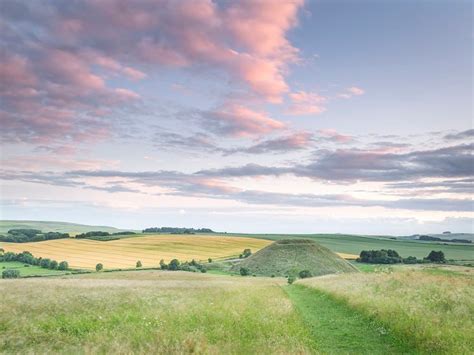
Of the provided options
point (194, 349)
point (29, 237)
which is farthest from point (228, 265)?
point (194, 349)

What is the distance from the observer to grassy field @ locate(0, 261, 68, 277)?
254 ft

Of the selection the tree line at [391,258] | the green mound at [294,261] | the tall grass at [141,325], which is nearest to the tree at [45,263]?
the green mound at [294,261]

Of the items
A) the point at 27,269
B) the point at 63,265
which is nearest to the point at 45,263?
the point at 27,269

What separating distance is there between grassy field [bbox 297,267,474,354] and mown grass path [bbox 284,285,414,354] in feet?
1.35

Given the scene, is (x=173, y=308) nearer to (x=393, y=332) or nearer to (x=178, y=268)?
(x=393, y=332)

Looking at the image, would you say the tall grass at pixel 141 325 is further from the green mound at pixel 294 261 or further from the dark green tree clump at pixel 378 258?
the dark green tree clump at pixel 378 258

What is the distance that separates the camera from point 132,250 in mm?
115375

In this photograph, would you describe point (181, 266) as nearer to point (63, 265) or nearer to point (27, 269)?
point (63, 265)

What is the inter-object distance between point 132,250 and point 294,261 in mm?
50981

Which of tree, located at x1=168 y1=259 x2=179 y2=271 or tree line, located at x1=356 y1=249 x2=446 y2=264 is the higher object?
tree line, located at x1=356 y1=249 x2=446 y2=264

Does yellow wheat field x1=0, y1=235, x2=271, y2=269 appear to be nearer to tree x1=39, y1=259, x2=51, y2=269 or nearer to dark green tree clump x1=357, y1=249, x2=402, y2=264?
tree x1=39, y1=259, x2=51, y2=269

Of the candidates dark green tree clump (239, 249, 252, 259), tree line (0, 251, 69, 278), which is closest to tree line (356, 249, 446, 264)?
dark green tree clump (239, 249, 252, 259)

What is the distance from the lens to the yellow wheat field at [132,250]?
95250 millimetres

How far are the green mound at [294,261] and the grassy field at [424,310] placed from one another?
191 feet
